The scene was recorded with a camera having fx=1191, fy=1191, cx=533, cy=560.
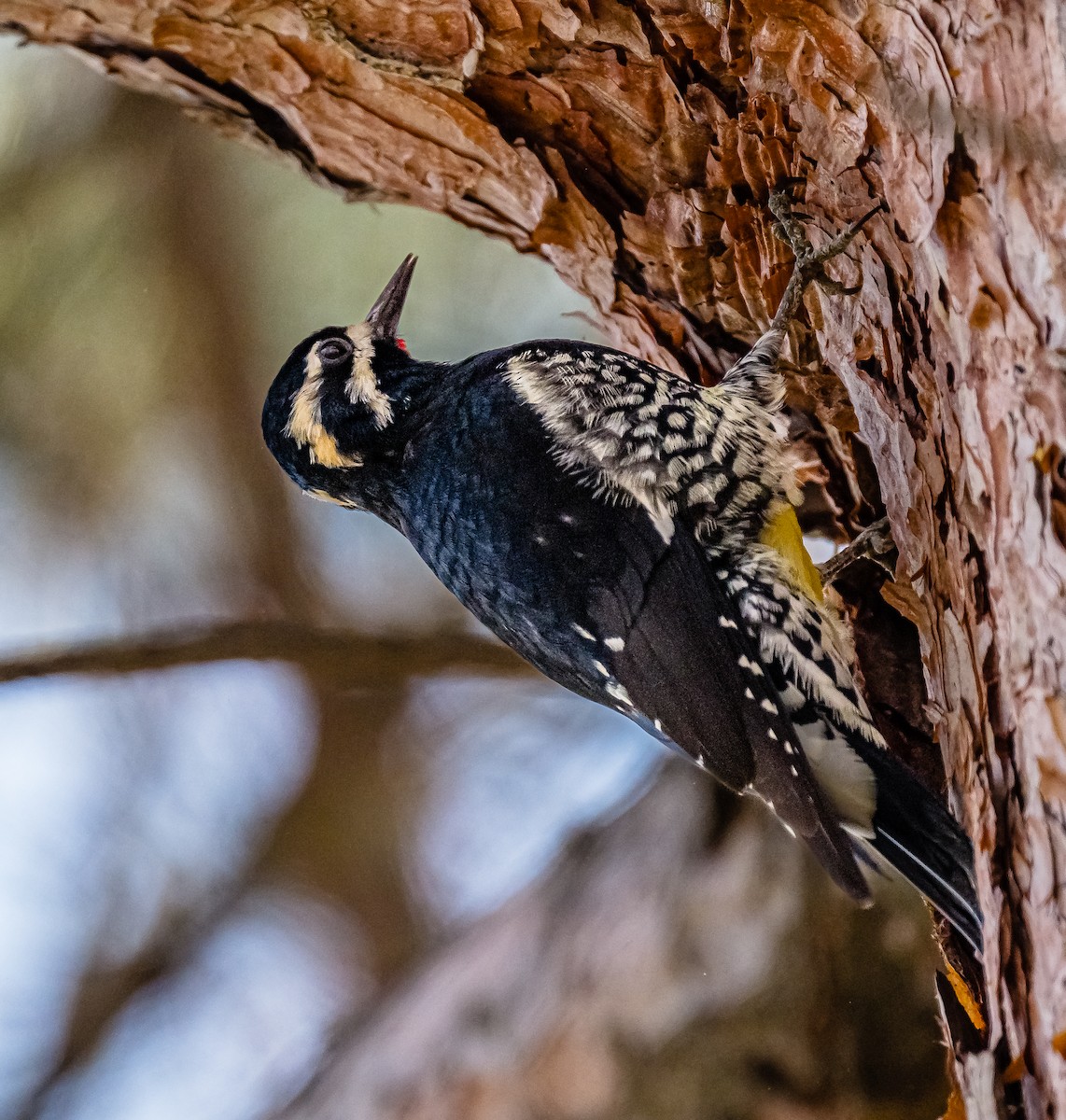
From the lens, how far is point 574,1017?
2695 millimetres

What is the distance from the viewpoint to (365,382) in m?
2.57

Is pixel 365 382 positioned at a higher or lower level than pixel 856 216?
lower

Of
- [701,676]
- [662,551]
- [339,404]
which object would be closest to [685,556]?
[662,551]

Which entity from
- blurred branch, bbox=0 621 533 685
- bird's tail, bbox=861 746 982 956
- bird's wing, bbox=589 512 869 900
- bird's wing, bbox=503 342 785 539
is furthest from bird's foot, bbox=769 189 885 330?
blurred branch, bbox=0 621 533 685

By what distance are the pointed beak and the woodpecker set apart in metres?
0.18

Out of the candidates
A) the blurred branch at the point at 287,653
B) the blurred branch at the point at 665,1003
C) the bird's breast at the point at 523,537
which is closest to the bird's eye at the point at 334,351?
the bird's breast at the point at 523,537

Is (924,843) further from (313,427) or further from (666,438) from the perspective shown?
(313,427)

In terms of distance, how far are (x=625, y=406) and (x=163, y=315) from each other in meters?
1.59

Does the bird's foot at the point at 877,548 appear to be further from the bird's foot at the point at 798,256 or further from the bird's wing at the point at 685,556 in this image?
the bird's foot at the point at 798,256

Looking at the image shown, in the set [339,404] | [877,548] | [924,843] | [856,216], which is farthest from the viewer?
[339,404]

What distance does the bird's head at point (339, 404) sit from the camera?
254 cm

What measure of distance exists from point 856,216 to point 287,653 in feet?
5.32

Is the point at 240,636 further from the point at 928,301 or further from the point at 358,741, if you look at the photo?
the point at 928,301

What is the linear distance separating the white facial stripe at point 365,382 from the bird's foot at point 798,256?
2.78 feet
